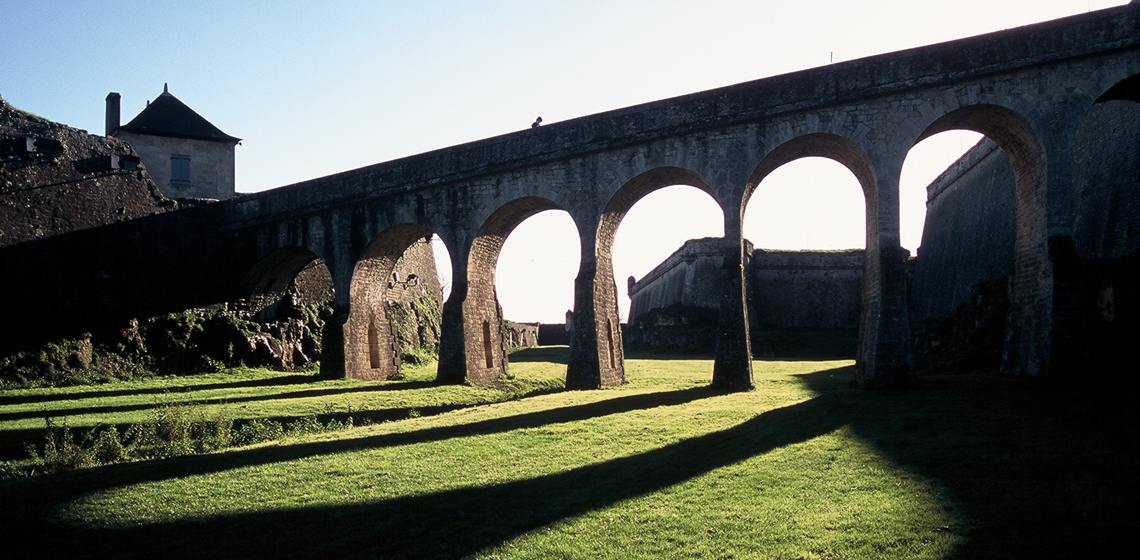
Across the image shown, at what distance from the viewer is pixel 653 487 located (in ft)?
26.9

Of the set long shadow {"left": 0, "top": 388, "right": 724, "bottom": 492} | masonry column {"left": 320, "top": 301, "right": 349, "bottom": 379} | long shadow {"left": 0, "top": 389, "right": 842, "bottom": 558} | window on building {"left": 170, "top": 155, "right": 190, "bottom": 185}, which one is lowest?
long shadow {"left": 0, "top": 389, "right": 842, "bottom": 558}

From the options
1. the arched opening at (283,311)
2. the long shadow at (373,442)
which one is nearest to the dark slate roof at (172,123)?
the arched opening at (283,311)

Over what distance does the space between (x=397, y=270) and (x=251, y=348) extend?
7818 mm

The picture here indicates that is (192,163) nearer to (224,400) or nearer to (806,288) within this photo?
(224,400)

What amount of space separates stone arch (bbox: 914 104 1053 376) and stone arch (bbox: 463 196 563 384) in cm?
1003

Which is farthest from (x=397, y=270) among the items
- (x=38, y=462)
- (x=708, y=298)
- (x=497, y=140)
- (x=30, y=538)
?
(x=30, y=538)

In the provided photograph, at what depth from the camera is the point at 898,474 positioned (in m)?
8.10

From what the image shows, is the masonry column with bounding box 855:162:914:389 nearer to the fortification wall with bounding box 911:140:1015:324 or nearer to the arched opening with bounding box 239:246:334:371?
the fortification wall with bounding box 911:140:1015:324

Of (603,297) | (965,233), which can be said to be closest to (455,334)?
(603,297)

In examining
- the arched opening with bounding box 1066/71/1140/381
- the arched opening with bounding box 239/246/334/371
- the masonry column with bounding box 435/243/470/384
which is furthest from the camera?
the arched opening with bounding box 239/246/334/371

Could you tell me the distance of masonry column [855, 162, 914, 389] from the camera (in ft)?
45.6

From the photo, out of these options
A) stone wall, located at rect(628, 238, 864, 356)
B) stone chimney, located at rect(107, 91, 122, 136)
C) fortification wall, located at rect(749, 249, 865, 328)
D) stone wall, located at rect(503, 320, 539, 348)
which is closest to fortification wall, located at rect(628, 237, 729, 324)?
stone wall, located at rect(628, 238, 864, 356)

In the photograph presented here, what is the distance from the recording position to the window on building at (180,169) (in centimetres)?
3189

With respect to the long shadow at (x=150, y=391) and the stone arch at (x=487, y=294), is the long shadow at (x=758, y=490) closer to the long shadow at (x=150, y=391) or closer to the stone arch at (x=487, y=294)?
the stone arch at (x=487, y=294)
